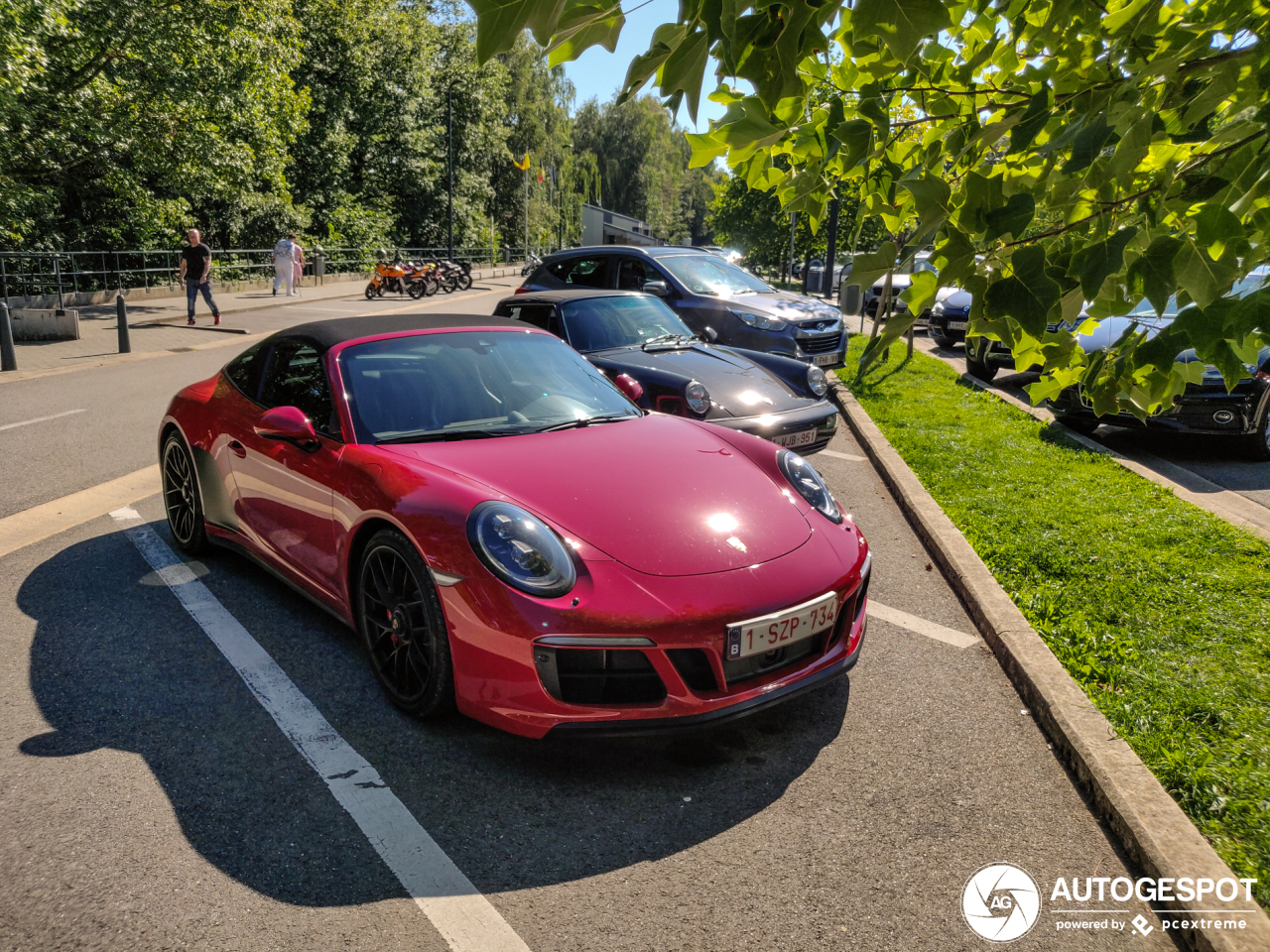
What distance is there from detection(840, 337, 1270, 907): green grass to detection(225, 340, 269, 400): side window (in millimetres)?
3083

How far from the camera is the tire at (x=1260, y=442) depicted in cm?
829

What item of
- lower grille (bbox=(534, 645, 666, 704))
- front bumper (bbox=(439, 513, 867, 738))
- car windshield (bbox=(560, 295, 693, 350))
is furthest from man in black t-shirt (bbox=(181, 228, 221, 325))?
lower grille (bbox=(534, 645, 666, 704))

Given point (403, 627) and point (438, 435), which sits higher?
point (438, 435)

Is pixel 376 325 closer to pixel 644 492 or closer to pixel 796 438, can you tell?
pixel 644 492

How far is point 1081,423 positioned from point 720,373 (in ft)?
14.0

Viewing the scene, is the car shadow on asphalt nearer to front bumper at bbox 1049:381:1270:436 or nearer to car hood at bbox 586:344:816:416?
car hood at bbox 586:344:816:416

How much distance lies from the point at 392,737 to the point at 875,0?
9.26 feet

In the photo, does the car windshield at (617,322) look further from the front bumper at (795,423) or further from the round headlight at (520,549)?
the round headlight at (520,549)

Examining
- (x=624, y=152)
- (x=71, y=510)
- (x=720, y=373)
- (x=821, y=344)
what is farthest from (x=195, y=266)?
(x=624, y=152)

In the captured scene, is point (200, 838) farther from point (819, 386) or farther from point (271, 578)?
point (819, 386)

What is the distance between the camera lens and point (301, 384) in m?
4.44

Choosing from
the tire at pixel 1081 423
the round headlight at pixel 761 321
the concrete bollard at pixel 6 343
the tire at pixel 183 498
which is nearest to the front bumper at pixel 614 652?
the tire at pixel 183 498

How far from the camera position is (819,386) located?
782cm

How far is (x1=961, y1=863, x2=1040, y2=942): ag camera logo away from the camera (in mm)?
2541
